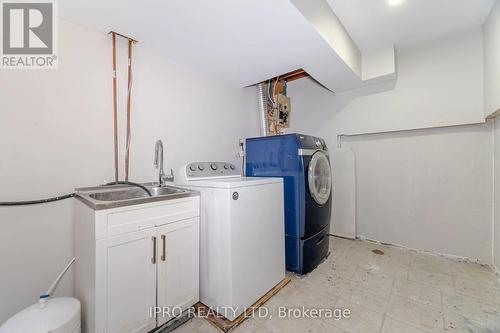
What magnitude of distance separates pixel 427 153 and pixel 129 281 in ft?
10.7

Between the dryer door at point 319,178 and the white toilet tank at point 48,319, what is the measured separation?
1951 mm

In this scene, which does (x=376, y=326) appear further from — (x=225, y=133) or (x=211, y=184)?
(x=225, y=133)

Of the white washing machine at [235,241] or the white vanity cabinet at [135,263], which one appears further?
the white washing machine at [235,241]

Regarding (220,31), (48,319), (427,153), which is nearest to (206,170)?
(220,31)

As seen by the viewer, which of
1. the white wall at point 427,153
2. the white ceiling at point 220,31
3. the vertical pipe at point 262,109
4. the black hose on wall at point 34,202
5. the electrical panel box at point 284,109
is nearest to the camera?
the black hose on wall at point 34,202

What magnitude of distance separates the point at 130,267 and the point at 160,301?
0.34m

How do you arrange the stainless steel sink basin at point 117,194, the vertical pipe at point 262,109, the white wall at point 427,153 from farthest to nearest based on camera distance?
the vertical pipe at point 262,109, the white wall at point 427,153, the stainless steel sink basin at point 117,194

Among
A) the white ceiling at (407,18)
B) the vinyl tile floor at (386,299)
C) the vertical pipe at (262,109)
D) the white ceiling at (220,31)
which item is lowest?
the vinyl tile floor at (386,299)

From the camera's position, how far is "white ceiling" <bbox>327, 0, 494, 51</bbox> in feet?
6.24

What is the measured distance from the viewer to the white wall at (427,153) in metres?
2.30

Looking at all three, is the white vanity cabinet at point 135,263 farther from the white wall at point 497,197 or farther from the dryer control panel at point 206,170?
the white wall at point 497,197

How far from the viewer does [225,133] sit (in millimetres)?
2852

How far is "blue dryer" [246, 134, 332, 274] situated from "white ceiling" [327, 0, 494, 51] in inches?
48.4

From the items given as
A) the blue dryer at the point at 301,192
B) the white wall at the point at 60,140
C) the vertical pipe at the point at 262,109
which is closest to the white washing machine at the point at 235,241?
the blue dryer at the point at 301,192
